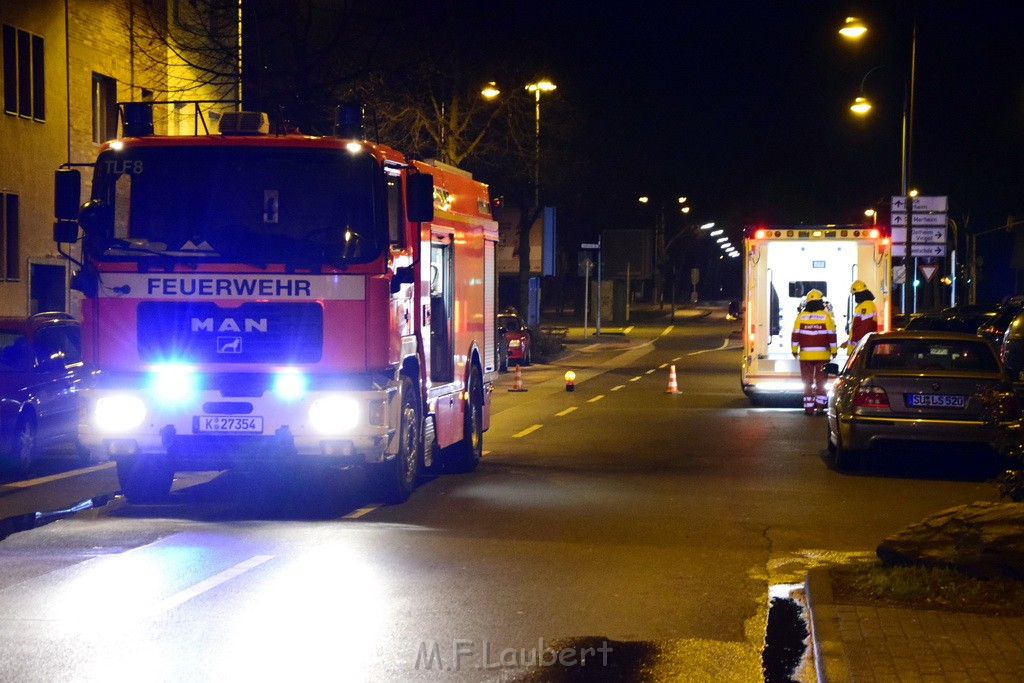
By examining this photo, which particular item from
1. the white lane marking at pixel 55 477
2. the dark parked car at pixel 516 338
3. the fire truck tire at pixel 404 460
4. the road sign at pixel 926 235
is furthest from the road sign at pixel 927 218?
the fire truck tire at pixel 404 460

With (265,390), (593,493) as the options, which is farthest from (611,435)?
(265,390)

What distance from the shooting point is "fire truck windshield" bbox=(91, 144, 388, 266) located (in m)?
11.2

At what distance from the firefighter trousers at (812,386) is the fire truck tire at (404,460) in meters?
10.8

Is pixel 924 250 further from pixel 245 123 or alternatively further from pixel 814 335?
pixel 245 123

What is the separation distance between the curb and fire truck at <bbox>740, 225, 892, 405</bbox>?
49.8 ft

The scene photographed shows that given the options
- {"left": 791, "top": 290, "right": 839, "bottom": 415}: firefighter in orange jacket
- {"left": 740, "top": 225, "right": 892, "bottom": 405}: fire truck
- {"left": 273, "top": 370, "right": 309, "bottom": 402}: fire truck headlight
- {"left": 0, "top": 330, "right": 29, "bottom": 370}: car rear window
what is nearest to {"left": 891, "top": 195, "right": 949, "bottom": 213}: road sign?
{"left": 740, "top": 225, "right": 892, "bottom": 405}: fire truck

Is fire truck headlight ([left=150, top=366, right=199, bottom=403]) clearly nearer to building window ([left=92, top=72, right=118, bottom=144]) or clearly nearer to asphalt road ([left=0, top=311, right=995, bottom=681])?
asphalt road ([left=0, top=311, right=995, bottom=681])

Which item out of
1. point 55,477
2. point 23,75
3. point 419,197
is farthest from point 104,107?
point 419,197

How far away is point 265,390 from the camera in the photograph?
11250 mm

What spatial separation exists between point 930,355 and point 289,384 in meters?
7.02

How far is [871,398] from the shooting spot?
1445 cm

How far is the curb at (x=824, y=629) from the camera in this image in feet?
21.0

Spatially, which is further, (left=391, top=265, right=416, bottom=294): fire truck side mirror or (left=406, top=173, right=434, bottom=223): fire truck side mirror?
(left=406, top=173, right=434, bottom=223): fire truck side mirror

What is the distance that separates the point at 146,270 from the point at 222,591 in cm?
363
